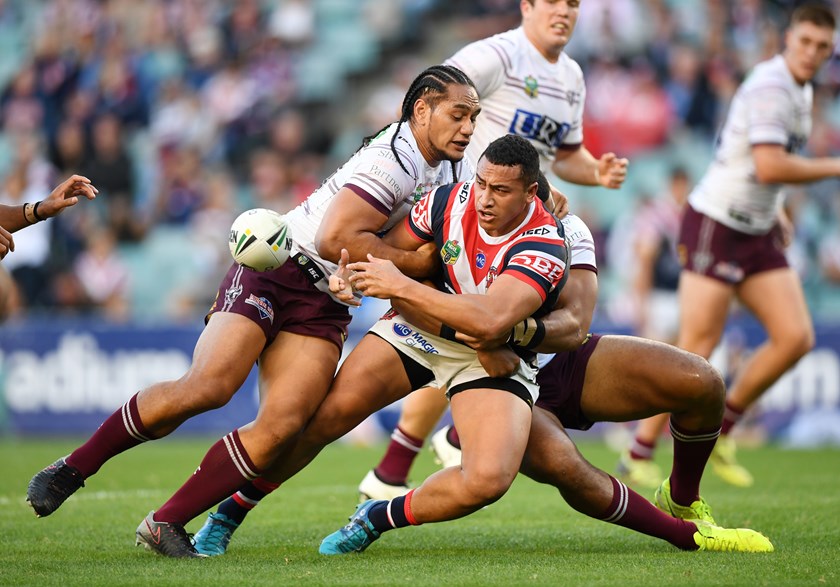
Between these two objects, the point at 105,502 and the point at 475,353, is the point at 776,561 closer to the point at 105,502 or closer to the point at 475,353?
the point at 475,353

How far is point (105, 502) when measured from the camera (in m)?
8.16

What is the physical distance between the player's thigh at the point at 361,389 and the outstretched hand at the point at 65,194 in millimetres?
1599

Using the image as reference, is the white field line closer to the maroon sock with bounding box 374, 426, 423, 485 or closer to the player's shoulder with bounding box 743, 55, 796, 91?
the maroon sock with bounding box 374, 426, 423, 485

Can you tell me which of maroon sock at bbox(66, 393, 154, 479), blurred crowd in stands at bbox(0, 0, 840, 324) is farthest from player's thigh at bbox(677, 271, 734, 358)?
blurred crowd in stands at bbox(0, 0, 840, 324)

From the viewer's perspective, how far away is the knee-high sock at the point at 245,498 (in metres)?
6.14

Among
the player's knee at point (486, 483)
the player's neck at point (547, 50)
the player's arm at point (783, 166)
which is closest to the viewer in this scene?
the player's knee at point (486, 483)

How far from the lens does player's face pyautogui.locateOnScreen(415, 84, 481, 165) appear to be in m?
6.11

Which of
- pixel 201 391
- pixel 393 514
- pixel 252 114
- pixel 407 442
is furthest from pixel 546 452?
pixel 252 114

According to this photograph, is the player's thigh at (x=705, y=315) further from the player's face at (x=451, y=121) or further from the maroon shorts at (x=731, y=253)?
the player's face at (x=451, y=121)

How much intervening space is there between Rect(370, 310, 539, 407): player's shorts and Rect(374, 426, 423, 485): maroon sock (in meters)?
1.51

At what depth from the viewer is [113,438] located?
5.89 metres

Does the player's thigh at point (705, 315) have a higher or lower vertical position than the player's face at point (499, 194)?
lower

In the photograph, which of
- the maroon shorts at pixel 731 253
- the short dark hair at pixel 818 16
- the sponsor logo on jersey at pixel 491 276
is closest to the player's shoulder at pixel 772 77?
the short dark hair at pixel 818 16

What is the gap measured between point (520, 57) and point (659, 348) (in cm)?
231
